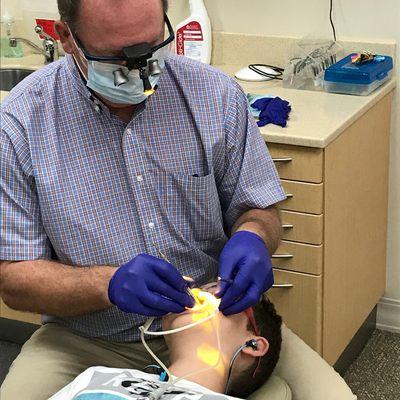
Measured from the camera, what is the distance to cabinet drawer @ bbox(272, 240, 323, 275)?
102 inches

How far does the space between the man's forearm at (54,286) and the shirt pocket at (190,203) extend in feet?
0.73

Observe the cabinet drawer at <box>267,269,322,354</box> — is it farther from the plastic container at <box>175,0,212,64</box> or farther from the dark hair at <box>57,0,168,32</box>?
the dark hair at <box>57,0,168,32</box>

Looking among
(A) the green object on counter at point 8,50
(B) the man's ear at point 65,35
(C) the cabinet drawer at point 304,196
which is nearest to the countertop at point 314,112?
(C) the cabinet drawer at point 304,196

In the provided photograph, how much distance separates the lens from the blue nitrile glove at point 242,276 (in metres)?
1.87

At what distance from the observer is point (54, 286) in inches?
76.5

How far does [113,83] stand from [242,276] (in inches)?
19.7

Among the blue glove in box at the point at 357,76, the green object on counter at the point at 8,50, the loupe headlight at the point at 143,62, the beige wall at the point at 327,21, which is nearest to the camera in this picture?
the loupe headlight at the point at 143,62

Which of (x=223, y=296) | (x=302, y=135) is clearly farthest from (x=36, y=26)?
(x=223, y=296)

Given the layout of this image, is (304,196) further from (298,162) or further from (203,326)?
(203,326)

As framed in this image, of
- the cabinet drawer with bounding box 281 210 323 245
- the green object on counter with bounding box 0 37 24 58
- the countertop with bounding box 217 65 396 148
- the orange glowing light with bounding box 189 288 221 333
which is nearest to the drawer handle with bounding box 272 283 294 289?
the cabinet drawer with bounding box 281 210 323 245

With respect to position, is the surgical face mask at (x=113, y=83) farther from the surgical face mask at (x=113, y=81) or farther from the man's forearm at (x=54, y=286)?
the man's forearm at (x=54, y=286)

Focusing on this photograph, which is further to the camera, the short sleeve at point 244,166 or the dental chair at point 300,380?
the short sleeve at point 244,166

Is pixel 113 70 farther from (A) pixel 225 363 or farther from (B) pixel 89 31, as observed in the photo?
(A) pixel 225 363

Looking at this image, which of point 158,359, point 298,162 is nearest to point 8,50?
point 298,162
